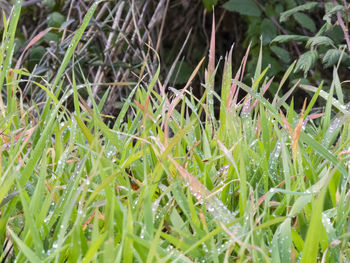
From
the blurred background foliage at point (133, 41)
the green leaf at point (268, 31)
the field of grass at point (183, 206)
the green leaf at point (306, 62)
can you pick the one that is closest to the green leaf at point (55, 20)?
the blurred background foliage at point (133, 41)

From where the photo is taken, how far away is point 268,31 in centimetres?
211

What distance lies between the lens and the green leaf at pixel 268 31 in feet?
6.89

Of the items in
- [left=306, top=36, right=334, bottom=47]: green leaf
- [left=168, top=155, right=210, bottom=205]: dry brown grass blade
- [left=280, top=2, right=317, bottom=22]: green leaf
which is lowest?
[left=168, top=155, right=210, bottom=205]: dry brown grass blade

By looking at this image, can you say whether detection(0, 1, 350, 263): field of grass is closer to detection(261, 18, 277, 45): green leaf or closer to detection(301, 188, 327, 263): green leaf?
detection(301, 188, 327, 263): green leaf

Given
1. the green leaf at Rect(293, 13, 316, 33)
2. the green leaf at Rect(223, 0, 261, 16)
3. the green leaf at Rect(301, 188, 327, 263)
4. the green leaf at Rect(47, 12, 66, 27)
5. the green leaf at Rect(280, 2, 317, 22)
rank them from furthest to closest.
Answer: the green leaf at Rect(47, 12, 66, 27) → the green leaf at Rect(223, 0, 261, 16) → the green leaf at Rect(293, 13, 316, 33) → the green leaf at Rect(280, 2, 317, 22) → the green leaf at Rect(301, 188, 327, 263)

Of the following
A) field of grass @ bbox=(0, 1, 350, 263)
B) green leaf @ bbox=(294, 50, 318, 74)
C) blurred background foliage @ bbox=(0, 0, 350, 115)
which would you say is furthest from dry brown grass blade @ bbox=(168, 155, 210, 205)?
blurred background foliage @ bbox=(0, 0, 350, 115)

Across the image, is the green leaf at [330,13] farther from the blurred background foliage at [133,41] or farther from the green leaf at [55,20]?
the green leaf at [55,20]

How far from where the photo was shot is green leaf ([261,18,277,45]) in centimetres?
210

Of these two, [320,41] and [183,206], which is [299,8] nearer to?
[320,41]

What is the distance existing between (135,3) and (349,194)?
62.5 inches

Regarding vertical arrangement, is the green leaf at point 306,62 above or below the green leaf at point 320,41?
below

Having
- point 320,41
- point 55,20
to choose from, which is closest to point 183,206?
point 320,41

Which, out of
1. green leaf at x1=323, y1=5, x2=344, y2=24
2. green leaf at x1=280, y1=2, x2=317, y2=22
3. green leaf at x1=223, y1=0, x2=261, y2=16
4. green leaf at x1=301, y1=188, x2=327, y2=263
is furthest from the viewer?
green leaf at x1=223, y1=0, x2=261, y2=16

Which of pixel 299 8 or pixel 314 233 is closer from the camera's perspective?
pixel 314 233
